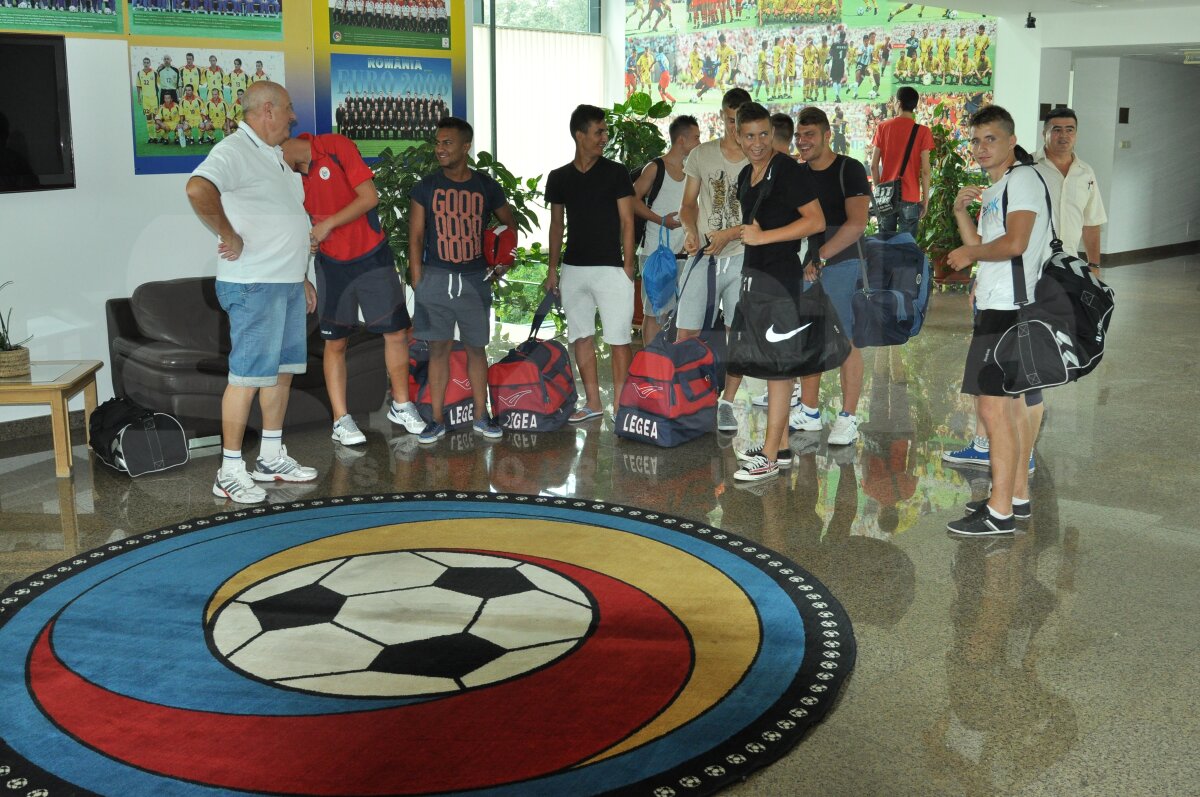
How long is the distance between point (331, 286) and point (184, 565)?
2.06 meters

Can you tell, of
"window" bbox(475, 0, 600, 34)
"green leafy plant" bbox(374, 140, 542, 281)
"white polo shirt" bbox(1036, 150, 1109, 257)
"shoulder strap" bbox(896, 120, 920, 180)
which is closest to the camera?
"white polo shirt" bbox(1036, 150, 1109, 257)

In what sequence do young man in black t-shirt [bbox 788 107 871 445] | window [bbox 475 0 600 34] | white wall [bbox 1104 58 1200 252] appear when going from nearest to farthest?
1. young man in black t-shirt [bbox 788 107 871 445]
2. white wall [bbox 1104 58 1200 252]
3. window [bbox 475 0 600 34]

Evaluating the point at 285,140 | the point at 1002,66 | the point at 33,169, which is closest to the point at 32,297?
the point at 33,169

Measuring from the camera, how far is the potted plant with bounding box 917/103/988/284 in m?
12.2

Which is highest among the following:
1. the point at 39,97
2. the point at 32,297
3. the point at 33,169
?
the point at 39,97

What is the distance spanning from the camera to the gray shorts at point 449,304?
5953 mm

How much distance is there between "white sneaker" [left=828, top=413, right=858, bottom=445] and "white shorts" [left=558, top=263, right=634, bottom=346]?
117cm

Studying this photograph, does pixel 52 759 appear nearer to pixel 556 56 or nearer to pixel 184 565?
pixel 184 565

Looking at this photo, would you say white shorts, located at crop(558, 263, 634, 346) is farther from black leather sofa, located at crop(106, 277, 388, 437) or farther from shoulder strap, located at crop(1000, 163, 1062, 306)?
shoulder strap, located at crop(1000, 163, 1062, 306)

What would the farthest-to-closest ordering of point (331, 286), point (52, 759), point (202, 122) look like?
point (202, 122)
point (331, 286)
point (52, 759)

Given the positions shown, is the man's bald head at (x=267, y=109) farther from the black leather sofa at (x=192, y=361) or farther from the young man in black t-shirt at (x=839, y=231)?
the young man in black t-shirt at (x=839, y=231)

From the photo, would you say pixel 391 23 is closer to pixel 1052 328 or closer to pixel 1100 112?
pixel 1052 328

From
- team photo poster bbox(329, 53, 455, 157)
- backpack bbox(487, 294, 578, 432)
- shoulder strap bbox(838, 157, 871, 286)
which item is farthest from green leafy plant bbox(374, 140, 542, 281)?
shoulder strap bbox(838, 157, 871, 286)

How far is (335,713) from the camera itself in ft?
10.1
